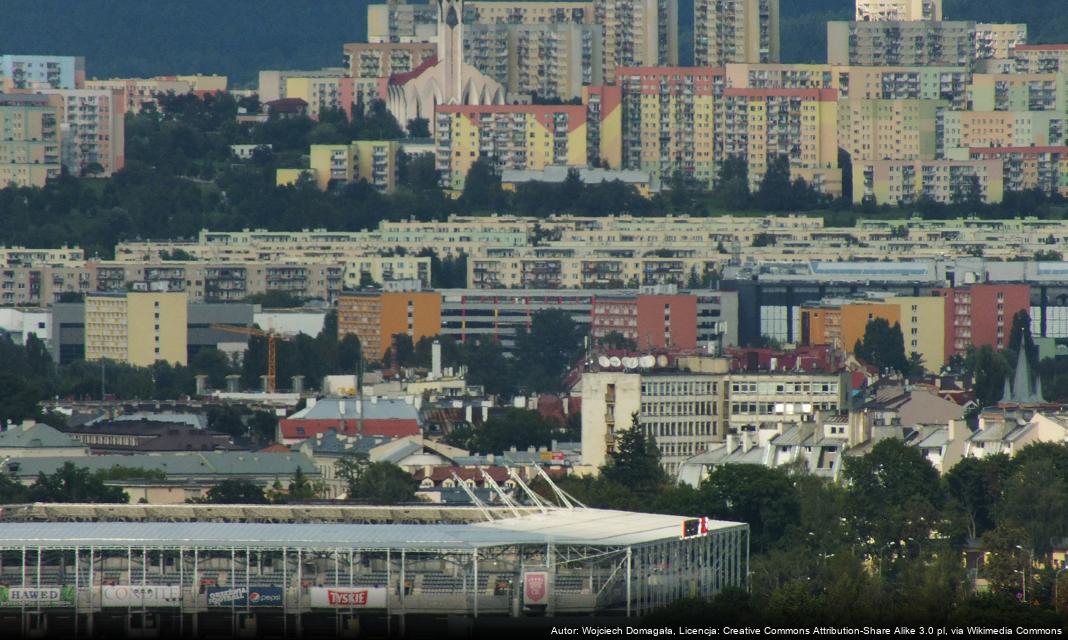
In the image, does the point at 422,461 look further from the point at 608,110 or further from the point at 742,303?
the point at 608,110

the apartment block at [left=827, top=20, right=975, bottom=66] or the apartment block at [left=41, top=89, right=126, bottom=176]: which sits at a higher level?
the apartment block at [left=827, top=20, right=975, bottom=66]

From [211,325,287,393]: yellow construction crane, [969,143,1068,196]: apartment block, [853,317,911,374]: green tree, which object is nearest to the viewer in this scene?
[211,325,287,393]: yellow construction crane

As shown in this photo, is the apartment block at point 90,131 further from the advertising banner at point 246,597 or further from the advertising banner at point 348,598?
the advertising banner at point 348,598

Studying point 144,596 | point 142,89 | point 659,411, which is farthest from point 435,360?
point 142,89

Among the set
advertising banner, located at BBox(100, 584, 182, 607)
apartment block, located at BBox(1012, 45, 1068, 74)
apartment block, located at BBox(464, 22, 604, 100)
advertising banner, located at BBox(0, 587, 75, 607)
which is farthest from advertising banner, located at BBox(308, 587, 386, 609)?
apartment block, located at BBox(1012, 45, 1068, 74)

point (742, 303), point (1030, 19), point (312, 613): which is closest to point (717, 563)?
point (312, 613)

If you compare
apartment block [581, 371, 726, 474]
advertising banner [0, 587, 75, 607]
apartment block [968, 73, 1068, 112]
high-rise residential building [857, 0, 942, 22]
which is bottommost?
advertising banner [0, 587, 75, 607]

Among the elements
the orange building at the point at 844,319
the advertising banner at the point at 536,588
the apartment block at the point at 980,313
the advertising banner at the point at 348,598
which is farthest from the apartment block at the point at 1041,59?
the advertising banner at the point at 348,598

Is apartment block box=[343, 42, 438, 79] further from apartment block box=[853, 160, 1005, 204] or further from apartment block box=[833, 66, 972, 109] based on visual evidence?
apartment block box=[853, 160, 1005, 204]
